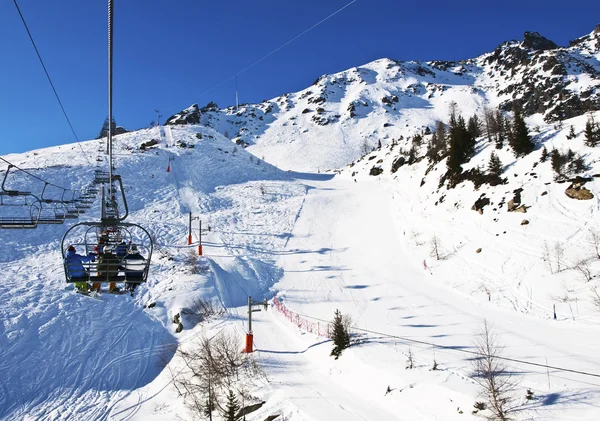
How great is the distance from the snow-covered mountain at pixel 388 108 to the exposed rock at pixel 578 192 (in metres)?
81.6

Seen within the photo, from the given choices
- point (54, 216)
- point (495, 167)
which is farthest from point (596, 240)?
point (54, 216)

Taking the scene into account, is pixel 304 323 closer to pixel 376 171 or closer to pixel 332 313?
pixel 332 313

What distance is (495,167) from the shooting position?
36.6 metres

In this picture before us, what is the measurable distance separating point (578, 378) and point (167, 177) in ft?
180

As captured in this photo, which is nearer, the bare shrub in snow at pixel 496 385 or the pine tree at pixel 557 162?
the bare shrub in snow at pixel 496 385

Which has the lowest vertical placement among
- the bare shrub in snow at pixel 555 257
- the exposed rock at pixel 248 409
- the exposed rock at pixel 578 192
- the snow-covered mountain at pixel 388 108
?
the exposed rock at pixel 248 409

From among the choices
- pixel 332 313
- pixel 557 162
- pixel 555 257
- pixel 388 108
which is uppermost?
pixel 388 108

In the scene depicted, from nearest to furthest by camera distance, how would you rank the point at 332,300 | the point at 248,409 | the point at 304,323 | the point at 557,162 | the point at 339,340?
the point at 248,409, the point at 339,340, the point at 304,323, the point at 332,300, the point at 557,162

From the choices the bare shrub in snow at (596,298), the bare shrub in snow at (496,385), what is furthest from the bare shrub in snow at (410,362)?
the bare shrub in snow at (596,298)

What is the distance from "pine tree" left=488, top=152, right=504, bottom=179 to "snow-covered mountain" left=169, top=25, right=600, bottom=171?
71.9 metres

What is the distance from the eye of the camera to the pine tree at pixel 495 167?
3614 centimetres

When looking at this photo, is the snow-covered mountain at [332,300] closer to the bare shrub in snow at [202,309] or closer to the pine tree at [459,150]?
the bare shrub in snow at [202,309]

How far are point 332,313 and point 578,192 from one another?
803 inches

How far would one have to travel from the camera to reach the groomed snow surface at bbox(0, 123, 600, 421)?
14.8 metres
